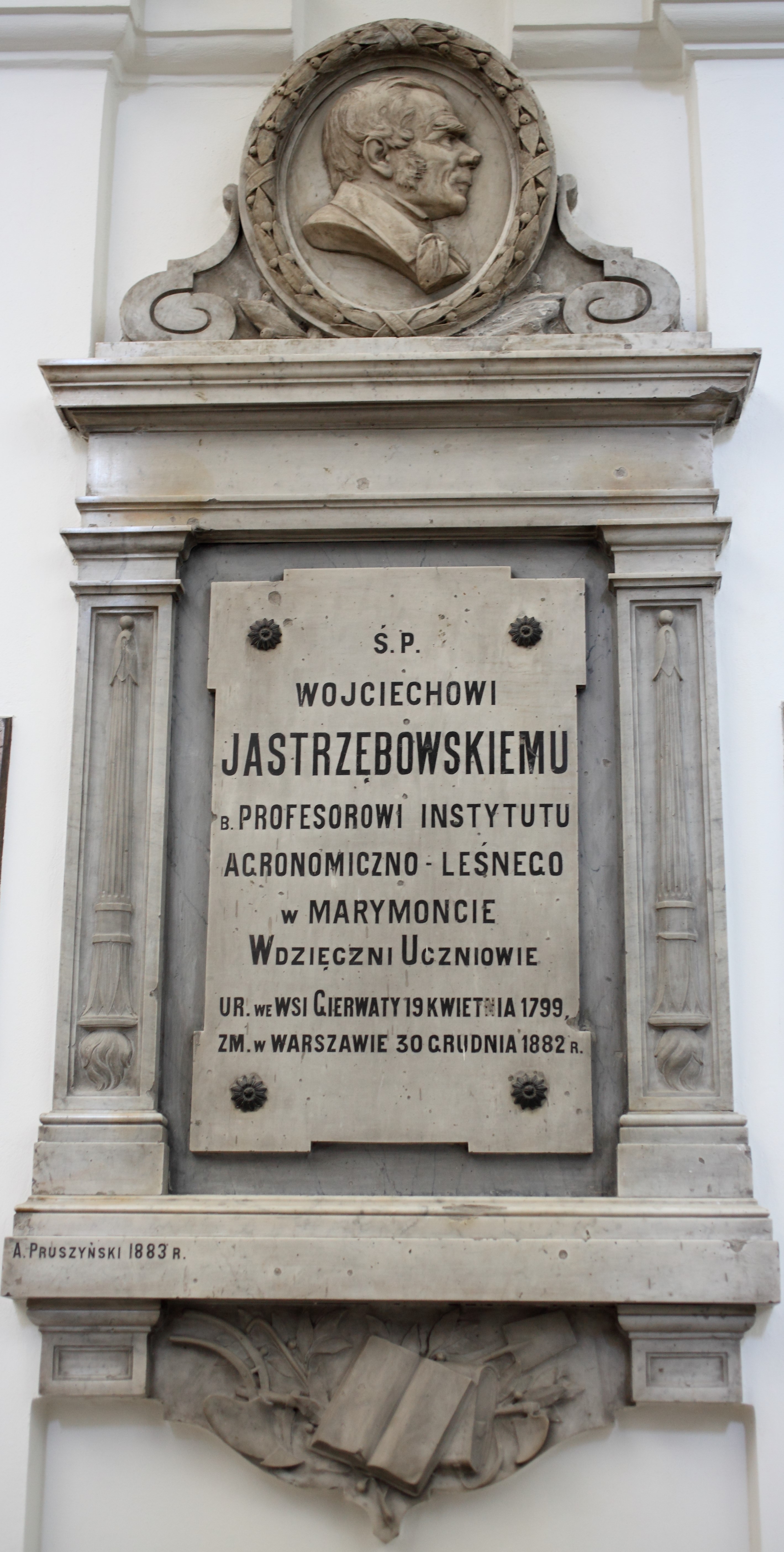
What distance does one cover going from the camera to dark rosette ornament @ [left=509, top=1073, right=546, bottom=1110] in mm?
4164

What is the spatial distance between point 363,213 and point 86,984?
2766 mm

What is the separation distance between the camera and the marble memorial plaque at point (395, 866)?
4211mm

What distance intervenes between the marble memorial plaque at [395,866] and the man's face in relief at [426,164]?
4.40 feet

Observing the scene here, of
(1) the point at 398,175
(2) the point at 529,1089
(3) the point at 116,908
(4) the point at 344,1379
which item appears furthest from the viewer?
(1) the point at 398,175

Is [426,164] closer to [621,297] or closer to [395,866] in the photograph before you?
[621,297]

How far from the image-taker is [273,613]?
179 inches

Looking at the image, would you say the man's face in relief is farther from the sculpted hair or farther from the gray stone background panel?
the gray stone background panel

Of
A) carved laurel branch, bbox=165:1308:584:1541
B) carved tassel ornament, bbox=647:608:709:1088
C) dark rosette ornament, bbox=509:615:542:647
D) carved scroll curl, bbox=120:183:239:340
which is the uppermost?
carved scroll curl, bbox=120:183:239:340

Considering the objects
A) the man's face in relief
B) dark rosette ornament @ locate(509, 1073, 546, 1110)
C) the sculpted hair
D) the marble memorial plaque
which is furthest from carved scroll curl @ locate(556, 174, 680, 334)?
dark rosette ornament @ locate(509, 1073, 546, 1110)

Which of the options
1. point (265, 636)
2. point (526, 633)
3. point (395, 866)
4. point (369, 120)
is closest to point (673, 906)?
point (395, 866)

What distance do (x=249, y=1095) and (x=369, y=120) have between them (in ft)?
10.9

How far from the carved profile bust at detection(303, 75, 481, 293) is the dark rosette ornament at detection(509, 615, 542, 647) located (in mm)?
1257

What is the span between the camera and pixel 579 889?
14.2 ft

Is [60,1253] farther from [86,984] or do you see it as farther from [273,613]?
[273,613]
